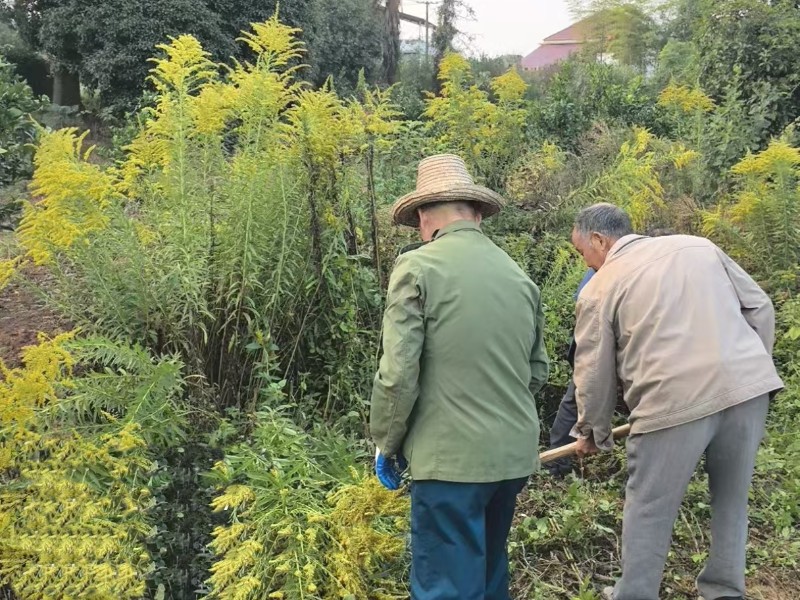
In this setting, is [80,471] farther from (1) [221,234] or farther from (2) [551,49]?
(2) [551,49]

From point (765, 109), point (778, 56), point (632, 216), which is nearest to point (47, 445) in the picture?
point (632, 216)

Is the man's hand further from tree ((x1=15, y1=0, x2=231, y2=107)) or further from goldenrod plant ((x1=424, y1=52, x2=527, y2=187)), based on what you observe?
tree ((x1=15, y1=0, x2=231, y2=107))

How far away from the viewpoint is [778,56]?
707 centimetres

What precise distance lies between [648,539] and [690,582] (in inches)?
26.9

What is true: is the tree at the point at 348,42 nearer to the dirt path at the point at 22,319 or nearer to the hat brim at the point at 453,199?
the dirt path at the point at 22,319

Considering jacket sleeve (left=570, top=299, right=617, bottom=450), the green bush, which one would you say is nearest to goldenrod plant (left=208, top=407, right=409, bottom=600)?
jacket sleeve (left=570, top=299, right=617, bottom=450)

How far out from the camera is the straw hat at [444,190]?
256cm

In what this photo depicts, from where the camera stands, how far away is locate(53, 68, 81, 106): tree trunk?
15756 mm

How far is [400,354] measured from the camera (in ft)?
7.56

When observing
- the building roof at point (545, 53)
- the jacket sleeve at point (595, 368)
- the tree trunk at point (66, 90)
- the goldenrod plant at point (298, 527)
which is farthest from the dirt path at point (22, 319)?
the building roof at point (545, 53)

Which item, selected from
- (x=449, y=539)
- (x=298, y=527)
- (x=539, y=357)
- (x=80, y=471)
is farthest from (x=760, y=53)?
(x=80, y=471)

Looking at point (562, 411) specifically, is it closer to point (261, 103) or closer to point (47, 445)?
point (261, 103)

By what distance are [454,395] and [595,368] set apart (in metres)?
0.74

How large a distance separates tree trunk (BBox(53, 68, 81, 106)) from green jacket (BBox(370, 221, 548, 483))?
51.9 feet
